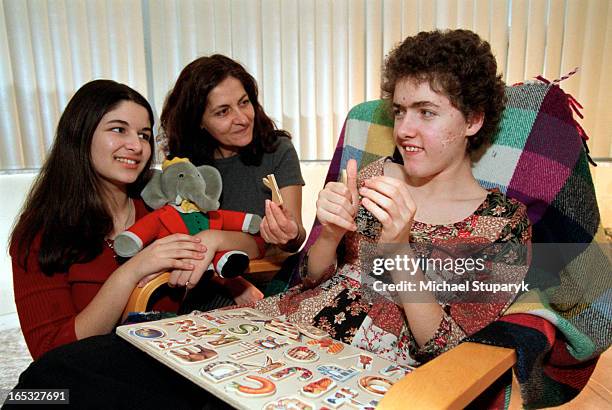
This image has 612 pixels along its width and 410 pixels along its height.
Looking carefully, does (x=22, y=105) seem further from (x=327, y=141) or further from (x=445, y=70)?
(x=445, y=70)

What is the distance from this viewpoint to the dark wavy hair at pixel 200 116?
63.4 inches

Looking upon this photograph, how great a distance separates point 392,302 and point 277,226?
0.41 metres

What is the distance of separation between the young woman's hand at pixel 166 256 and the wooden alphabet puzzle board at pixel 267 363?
25cm

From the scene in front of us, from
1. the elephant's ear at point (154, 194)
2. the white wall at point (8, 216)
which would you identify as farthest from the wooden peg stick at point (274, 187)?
the white wall at point (8, 216)

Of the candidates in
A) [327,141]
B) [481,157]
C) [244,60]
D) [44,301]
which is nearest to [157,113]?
[244,60]

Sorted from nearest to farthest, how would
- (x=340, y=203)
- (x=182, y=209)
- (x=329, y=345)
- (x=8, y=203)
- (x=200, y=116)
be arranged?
1. (x=329, y=345)
2. (x=340, y=203)
3. (x=182, y=209)
4. (x=200, y=116)
5. (x=8, y=203)

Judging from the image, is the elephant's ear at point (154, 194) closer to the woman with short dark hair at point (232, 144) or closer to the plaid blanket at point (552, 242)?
the woman with short dark hair at point (232, 144)

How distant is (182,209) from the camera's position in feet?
4.74

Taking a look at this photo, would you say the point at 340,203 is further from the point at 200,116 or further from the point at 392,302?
the point at 200,116

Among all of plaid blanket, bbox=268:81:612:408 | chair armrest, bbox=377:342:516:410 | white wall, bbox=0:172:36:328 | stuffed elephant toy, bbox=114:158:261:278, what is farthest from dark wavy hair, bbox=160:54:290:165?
white wall, bbox=0:172:36:328

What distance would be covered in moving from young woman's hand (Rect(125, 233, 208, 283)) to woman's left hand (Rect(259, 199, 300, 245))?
20cm

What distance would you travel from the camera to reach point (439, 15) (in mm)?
3037

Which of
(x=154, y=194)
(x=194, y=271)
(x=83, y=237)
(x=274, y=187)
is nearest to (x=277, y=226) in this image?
(x=274, y=187)

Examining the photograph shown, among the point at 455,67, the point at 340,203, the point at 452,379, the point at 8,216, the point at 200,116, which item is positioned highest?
the point at 455,67
